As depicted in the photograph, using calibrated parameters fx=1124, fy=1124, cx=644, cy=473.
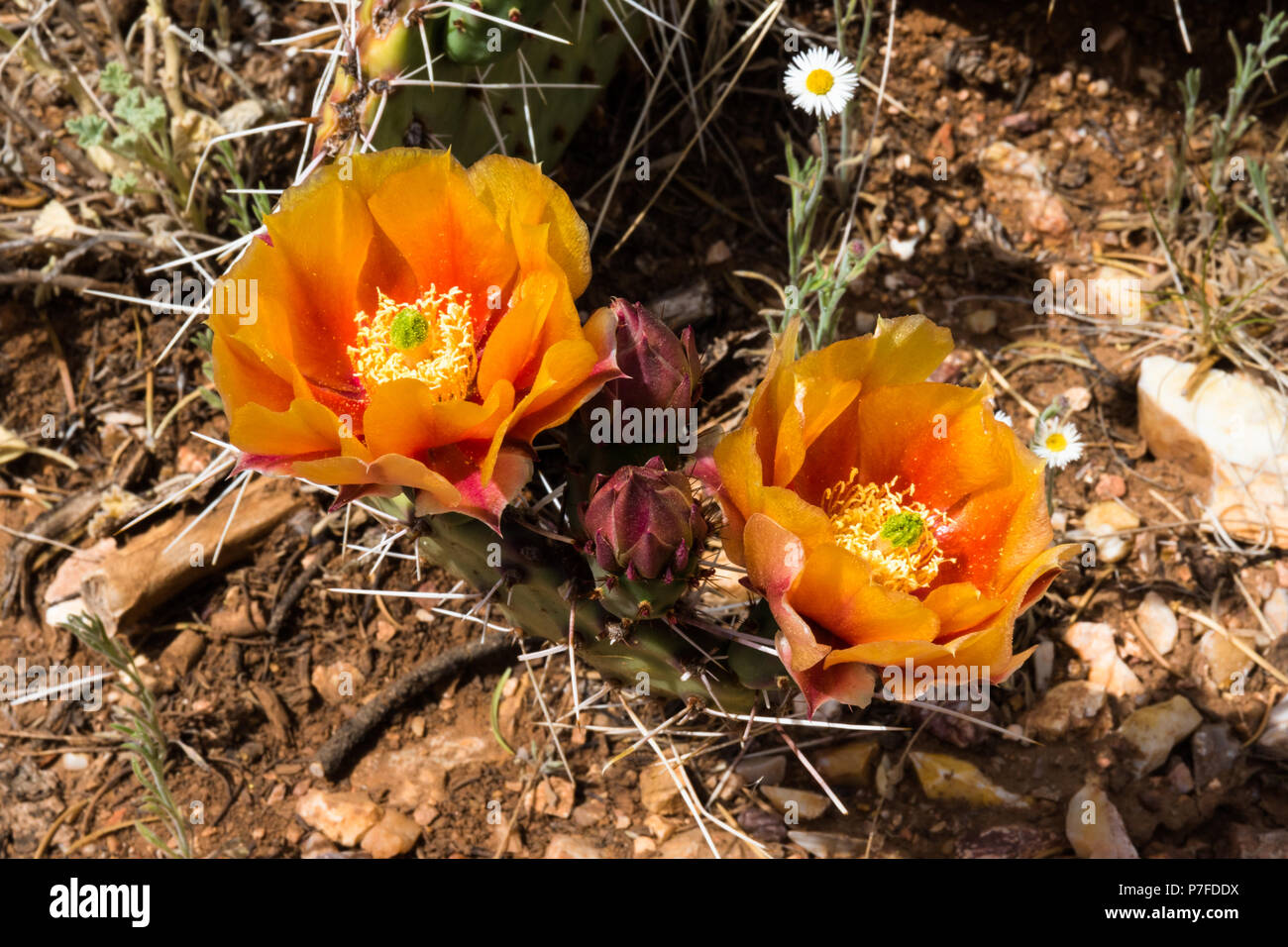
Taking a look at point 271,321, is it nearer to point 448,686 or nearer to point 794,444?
point 794,444

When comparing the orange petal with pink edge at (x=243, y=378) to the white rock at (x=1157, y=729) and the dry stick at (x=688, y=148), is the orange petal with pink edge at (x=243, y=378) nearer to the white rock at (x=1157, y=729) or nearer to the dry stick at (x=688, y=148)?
the dry stick at (x=688, y=148)

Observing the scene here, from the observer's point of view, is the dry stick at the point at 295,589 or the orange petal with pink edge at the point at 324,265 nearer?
the orange petal with pink edge at the point at 324,265

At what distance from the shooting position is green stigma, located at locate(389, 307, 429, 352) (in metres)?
1.44

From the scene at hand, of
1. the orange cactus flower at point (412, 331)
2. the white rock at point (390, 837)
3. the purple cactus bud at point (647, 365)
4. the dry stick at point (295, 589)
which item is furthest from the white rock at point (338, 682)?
the purple cactus bud at point (647, 365)

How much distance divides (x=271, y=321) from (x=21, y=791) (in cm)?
117

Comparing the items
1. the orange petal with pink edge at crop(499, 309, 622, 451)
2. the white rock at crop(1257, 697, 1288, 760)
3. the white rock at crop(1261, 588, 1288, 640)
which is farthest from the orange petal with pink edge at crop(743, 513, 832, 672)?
the white rock at crop(1261, 588, 1288, 640)

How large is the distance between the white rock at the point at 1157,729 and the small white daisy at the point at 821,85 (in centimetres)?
118

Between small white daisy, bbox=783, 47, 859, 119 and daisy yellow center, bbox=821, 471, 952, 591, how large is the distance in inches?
29.4

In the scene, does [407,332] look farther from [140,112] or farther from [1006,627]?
[140,112]

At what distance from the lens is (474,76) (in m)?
1.87

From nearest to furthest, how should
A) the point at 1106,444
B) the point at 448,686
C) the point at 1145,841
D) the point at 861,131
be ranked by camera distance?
the point at 1145,841 → the point at 448,686 → the point at 1106,444 → the point at 861,131

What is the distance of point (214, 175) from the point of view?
2383 mm

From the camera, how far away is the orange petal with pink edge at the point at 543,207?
1.38 metres

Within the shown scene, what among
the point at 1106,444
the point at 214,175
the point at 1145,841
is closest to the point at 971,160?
the point at 1106,444
